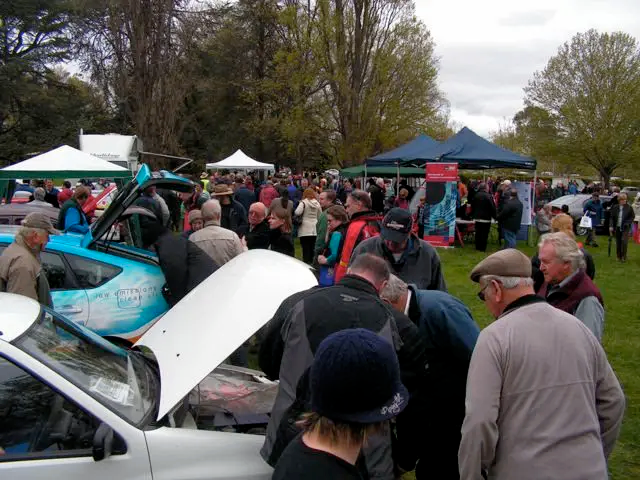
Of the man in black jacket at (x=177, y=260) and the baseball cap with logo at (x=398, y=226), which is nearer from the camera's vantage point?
the baseball cap with logo at (x=398, y=226)

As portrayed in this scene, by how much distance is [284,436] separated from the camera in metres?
2.54

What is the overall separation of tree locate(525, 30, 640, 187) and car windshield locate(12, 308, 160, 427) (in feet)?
124

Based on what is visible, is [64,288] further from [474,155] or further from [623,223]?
A: [623,223]

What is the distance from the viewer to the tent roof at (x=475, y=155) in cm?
1462

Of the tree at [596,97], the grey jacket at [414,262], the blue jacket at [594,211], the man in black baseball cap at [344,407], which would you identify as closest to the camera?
the man in black baseball cap at [344,407]

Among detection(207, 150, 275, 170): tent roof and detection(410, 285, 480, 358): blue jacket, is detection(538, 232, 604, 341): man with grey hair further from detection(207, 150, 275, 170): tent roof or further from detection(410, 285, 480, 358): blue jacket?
detection(207, 150, 275, 170): tent roof

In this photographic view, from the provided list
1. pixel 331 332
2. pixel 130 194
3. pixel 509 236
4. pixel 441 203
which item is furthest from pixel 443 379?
pixel 441 203

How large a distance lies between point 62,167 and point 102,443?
758cm

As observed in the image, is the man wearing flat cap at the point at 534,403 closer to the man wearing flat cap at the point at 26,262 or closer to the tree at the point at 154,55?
the man wearing flat cap at the point at 26,262

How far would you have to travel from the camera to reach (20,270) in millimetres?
4422

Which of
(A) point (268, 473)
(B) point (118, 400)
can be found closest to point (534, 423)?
(A) point (268, 473)

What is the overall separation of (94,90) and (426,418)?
122 ft

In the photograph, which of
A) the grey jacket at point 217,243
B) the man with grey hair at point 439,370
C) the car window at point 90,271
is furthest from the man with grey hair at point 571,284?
the car window at point 90,271

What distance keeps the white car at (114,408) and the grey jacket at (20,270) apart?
1.37 meters
